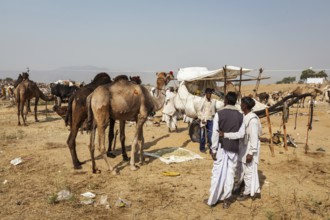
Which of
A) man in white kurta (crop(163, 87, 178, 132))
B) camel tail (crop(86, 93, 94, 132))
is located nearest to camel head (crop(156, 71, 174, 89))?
camel tail (crop(86, 93, 94, 132))

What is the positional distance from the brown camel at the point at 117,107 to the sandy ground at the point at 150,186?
0.81 meters

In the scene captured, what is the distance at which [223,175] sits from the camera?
214 inches

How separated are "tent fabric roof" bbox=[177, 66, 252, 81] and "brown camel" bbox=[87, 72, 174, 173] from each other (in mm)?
3023

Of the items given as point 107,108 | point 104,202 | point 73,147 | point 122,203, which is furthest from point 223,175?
point 73,147

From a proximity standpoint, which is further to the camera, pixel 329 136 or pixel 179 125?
pixel 179 125

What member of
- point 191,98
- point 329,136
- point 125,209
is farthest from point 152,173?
point 329,136

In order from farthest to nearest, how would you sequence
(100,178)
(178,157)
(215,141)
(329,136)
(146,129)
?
(146,129) → (329,136) → (178,157) → (100,178) → (215,141)

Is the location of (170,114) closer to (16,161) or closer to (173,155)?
(173,155)

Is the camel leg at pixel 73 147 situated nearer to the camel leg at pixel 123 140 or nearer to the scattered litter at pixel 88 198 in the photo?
the camel leg at pixel 123 140

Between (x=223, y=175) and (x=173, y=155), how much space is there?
343cm

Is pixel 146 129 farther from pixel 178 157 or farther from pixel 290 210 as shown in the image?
pixel 290 210

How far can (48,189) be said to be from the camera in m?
6.27

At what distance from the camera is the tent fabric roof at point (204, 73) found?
1011cm

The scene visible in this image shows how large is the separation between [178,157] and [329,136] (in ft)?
25.4
